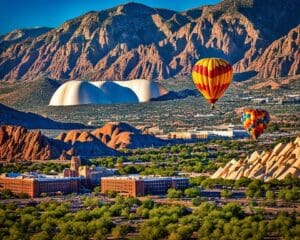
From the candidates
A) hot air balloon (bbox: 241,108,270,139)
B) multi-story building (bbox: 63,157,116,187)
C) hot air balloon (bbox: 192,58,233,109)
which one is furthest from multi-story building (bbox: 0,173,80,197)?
hot air balloon (bbox: 241,108,270,139)

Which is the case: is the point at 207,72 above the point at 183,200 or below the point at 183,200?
above

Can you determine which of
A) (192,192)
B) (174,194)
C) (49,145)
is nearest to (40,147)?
(49,145)

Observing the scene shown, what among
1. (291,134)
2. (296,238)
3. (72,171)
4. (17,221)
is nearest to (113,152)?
(291,134)

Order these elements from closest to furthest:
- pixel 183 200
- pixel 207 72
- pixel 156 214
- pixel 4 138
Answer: pixel 156 214
pixel 183 200
pixel 207 72
pixel 4 138

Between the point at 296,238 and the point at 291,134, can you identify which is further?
the point at 291,134

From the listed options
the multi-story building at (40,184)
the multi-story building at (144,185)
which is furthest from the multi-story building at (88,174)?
the multi-story building at (144,185)

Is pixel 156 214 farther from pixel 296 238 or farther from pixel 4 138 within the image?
pixel 4 138

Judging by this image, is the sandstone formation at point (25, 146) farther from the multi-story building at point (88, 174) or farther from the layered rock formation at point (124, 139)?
the multi-story building at point (88, 174)
